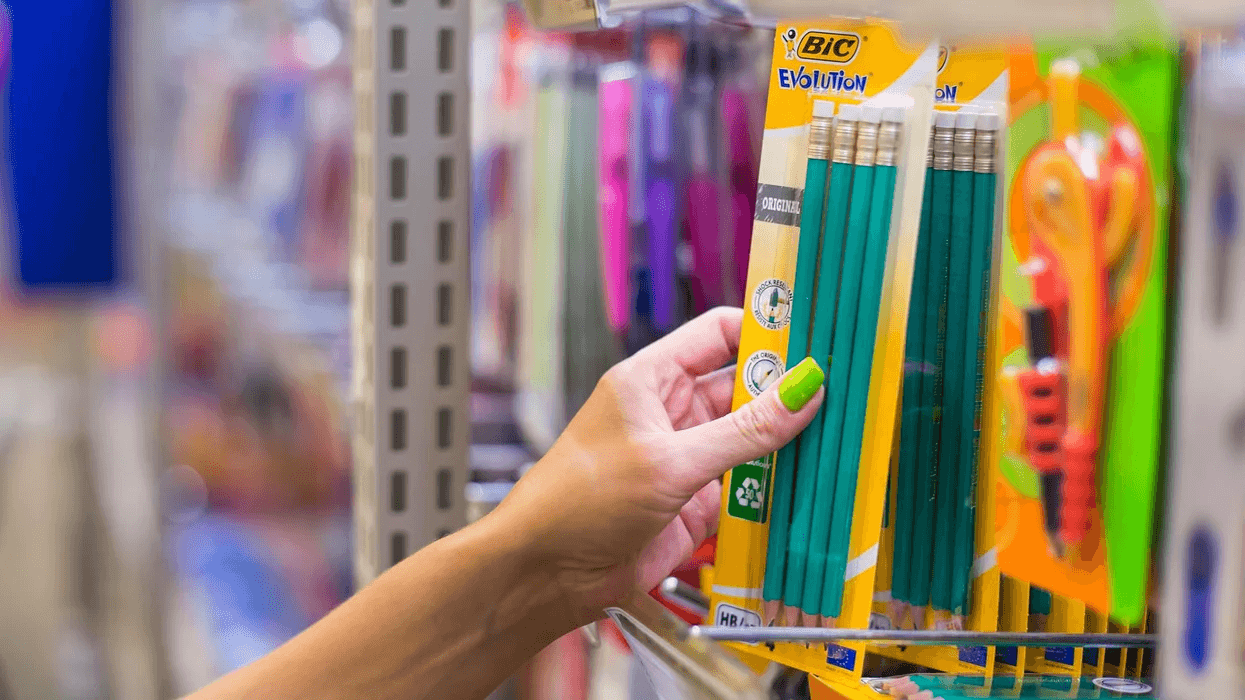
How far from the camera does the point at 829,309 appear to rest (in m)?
0.54

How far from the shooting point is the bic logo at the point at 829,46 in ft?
1.77

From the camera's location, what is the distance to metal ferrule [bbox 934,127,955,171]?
530mm

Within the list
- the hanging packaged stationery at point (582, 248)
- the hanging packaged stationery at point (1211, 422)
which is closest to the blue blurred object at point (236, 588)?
the hanging packaged stationery at point (582, 248)

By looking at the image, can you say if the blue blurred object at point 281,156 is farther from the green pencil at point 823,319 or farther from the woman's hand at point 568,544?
the green pencil at point 823,319

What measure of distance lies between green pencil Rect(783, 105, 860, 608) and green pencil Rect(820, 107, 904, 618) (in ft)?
0.04

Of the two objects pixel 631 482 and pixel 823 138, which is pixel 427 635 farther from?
pixel 823 138

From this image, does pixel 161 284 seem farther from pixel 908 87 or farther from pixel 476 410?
pixel 908 87

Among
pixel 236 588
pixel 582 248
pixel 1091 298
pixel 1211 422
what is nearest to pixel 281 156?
pixel 236 588

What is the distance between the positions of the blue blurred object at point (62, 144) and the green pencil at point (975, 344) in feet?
5.02

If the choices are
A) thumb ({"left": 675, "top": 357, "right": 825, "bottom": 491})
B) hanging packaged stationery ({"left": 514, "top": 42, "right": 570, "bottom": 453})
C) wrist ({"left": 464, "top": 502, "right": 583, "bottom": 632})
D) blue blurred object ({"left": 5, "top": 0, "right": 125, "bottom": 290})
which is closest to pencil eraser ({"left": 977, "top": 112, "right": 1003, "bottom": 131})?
thumb ({"left": 675, "top": 357, "right": 825, "bottom": 491})

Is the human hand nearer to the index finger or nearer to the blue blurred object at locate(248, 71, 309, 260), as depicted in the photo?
the index finger

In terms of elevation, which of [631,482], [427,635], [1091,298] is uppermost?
[1091,298]

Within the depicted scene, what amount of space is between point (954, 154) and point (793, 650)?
0.80ft

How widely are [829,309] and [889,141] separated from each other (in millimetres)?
80
